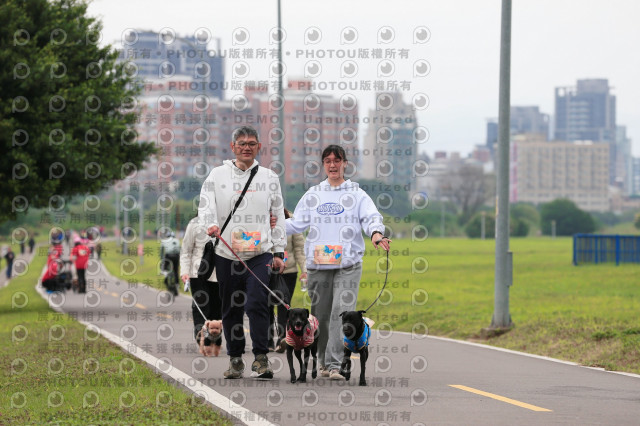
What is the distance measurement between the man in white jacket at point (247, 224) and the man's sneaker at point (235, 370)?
0.59 feet

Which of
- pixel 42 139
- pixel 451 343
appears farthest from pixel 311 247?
pixel 42 139

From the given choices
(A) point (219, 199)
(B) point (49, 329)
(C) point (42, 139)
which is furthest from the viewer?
(C) point (42, 139)

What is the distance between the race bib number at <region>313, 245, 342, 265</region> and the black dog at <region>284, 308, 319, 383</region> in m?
0.57

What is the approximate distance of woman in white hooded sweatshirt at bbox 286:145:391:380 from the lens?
10.7 m

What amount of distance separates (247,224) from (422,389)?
84.0 inches

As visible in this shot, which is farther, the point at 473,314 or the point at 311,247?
the point at 473,314

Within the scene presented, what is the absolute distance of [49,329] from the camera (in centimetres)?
1925

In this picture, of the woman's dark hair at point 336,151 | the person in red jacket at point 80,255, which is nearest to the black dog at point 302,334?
the woman's dark hair at point 336,151

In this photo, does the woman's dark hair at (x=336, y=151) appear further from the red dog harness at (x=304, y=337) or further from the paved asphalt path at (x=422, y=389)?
the paved asphalt path at (x=422, y=389)

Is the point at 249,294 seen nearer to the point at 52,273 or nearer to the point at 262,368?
the point at 262,368

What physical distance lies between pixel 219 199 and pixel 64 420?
309 cm

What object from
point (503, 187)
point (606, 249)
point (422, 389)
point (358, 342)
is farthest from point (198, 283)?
point (606, 249)

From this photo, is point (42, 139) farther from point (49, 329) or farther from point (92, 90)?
point (49, 329)

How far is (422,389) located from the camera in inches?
404
